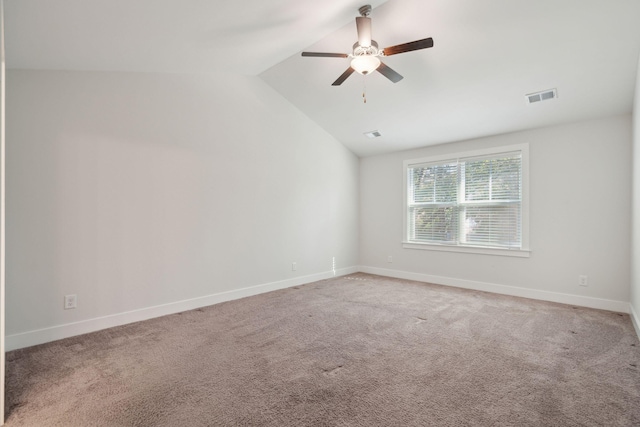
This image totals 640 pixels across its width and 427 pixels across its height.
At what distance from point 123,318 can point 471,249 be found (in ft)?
14.9

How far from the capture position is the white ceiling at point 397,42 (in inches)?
91.7

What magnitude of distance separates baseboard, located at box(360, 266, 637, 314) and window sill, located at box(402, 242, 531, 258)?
44 cm

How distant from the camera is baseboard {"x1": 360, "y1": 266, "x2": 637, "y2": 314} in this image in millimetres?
3676

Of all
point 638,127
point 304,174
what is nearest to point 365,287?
point 304,174

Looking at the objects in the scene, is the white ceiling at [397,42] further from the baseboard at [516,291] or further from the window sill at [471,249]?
the baseboard at [516,291]

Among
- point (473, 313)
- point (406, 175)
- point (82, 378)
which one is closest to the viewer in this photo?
point (82, 378)

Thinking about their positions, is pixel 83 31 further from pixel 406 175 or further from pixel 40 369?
pixel 406 175

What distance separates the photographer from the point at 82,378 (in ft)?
6.99

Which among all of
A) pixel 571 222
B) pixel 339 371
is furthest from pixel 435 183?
pixel 339 371

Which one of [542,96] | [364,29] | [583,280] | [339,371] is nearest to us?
[339,371]

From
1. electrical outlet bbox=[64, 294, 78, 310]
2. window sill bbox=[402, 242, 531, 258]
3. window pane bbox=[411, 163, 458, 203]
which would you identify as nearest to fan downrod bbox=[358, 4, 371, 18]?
window pane bbox=[411, 163, 458, 203]

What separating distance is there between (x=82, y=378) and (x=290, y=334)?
1.54m

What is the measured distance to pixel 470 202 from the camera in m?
4.78

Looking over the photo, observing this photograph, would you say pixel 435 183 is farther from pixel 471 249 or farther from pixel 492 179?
pixel 471 249
